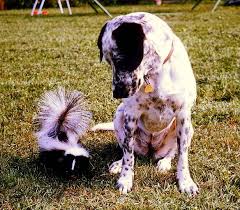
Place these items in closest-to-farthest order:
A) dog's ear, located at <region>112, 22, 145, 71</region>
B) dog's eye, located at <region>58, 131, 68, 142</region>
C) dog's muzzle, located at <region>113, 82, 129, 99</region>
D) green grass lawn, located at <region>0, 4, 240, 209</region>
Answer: dog's ear, located at <region>112, 22, 145, 71</region>
dog's muzzle, located at <region>113, 82, 129, 99</region>
green grass lawn, located at <region>0, 4, 240, 209</region>
dog's eye, located at <region>58, 131, 68, 142</region>

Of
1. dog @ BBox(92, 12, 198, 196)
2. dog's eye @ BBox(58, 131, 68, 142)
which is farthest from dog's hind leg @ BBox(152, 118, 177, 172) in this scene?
dog's eye @ BBox(58, 131, 68, 142)

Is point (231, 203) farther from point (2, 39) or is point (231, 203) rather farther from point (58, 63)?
point (2, 39)

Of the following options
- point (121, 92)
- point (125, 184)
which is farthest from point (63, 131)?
point (121, 92)

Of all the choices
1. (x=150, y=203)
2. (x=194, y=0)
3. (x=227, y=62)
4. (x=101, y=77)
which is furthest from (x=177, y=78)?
(x=194, y=0)

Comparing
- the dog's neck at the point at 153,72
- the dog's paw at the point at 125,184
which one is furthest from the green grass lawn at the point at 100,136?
the dog's neck at the point at 153,72

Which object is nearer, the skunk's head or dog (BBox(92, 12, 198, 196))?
dog (BBox(92, 12, 198, 196))

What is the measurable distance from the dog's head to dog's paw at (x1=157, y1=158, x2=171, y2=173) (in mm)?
907

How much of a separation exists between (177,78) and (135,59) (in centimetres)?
49

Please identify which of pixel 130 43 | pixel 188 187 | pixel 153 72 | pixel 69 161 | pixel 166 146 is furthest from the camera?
pixel 166 146

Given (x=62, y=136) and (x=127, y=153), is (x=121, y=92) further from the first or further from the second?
(x=62, y=136)

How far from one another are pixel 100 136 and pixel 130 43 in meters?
1.75

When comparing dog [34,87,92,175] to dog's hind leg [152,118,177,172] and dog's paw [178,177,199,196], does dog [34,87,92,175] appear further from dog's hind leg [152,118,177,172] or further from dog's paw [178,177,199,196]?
dog's paw [178,177,199,196]

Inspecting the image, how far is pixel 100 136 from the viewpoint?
15.0ft

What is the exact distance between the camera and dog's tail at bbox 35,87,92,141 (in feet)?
12.4
